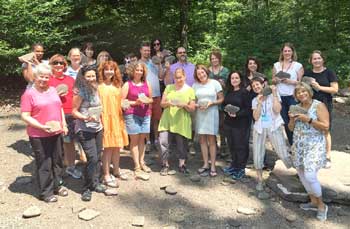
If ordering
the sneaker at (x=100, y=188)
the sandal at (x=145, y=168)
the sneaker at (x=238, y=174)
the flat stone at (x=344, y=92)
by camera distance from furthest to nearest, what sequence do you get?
the flat stone at (x=344, y=92) < the sandal at (x=145, y=168) < the sneaker at (x=238, y=174) < the sneaker at (x=100, y=188)

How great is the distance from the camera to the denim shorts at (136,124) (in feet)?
20.7

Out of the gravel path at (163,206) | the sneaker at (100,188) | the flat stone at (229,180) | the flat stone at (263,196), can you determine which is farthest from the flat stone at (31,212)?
the flat stone at (263,196)

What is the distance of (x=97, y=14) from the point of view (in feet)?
44.2

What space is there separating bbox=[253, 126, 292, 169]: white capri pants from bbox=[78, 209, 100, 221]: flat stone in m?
2.55

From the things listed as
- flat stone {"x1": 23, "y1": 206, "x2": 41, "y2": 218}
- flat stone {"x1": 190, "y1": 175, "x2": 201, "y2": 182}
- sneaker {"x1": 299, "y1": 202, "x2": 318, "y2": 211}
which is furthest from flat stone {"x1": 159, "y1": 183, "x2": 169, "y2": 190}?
sneaker {"x1": 299, "y1": 202, "x2": 318, "y2": 211}

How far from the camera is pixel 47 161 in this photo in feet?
18.2

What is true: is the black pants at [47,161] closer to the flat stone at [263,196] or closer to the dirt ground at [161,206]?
the dirt ground at [161,206]

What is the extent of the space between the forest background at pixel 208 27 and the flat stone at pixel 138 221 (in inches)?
260

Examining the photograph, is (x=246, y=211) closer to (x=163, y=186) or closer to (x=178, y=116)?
(x=163, y=186)

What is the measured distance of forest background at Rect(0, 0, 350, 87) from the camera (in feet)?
37.5

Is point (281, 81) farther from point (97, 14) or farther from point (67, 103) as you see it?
point (97, 14)

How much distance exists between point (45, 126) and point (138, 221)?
68.5 inches

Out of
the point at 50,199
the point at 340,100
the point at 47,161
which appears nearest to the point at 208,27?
the point at 340,100

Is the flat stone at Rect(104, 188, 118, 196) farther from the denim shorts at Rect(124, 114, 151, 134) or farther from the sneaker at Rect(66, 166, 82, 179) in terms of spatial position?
the denim shorts at Rect(124, 114, 151, 134)
